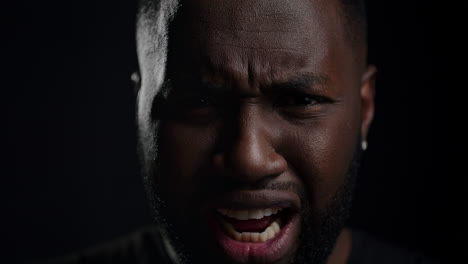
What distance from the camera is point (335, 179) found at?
1634mm

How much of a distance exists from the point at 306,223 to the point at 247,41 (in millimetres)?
488

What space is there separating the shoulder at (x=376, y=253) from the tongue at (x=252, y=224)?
20.4 inches

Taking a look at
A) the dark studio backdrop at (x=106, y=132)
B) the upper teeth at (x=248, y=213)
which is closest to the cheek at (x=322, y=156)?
the upper teeth at (x=248, y=213)

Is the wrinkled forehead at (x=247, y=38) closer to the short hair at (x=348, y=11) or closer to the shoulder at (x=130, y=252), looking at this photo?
the short hair at (x=348, y=11)

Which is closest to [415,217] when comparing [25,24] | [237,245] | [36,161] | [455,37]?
[455,37]

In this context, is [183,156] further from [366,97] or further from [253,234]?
[366,97]

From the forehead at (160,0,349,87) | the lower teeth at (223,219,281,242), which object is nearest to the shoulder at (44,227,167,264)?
the lower teeth at (223,219,281,242)

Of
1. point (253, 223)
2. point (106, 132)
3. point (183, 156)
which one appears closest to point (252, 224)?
point (253, 223)

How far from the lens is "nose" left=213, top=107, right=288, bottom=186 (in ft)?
4.83

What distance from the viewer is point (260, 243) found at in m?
1.56

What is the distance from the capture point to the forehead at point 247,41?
1509mm

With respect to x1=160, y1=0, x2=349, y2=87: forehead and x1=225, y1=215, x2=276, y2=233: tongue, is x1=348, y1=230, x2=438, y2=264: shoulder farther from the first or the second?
x1=160, y1=0, x2=349, y2=87: forehead

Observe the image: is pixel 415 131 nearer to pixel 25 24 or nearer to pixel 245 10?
pixel 245 10

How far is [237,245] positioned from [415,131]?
114cm
